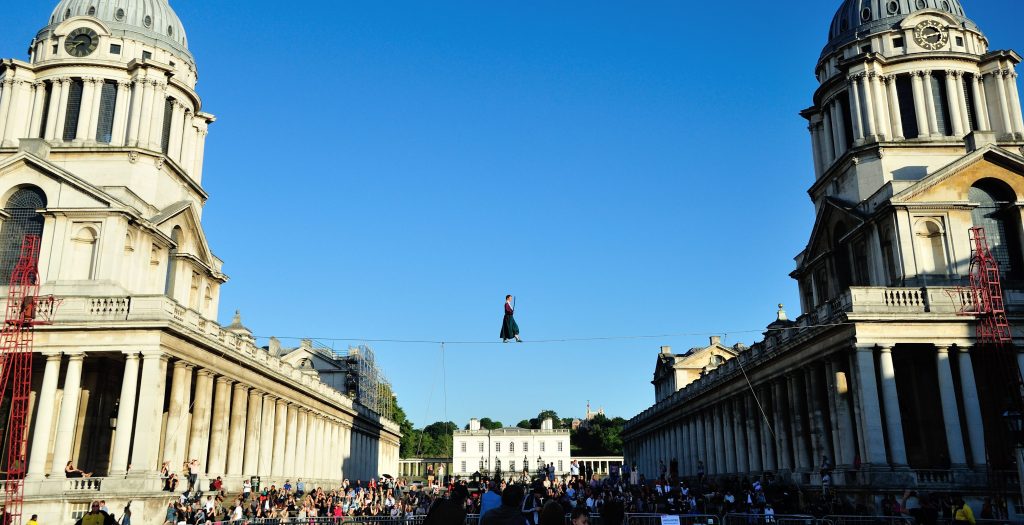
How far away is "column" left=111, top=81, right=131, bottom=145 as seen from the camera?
48447 mm

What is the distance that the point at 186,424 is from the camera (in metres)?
41.0

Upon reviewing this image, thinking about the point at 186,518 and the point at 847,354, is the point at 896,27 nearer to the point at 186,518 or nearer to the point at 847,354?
the point at 847,354

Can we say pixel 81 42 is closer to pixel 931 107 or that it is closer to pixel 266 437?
pixel 266 437

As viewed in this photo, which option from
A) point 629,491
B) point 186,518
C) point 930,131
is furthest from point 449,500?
point 930,131

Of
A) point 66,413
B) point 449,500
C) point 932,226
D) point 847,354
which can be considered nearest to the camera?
point 449,500

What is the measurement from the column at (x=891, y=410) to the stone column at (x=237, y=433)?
107ft

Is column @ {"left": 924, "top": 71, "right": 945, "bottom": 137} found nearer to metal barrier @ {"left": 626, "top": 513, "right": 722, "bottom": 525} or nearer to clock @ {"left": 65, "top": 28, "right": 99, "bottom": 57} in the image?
metal barrier @ {"left": 626, "top": 513, "right": 722, "bottom": 525}

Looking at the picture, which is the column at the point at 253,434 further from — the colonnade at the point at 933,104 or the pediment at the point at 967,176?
the colonnade at the point at 933,104

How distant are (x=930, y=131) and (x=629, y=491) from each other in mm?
27334

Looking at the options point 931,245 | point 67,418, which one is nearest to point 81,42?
point 67,418

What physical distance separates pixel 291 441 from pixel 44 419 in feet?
73.9

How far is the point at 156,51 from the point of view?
5297 centimetres

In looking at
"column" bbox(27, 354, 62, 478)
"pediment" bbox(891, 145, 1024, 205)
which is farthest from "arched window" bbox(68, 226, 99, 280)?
"pediment" bbox(891, 145, 1024, 205)

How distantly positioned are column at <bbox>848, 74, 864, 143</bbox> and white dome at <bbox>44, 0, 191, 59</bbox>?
140ft
